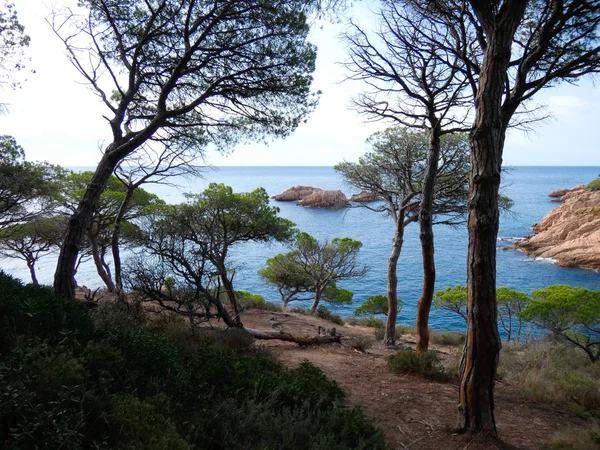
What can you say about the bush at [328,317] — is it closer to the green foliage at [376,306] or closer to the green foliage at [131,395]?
the green foliage at [376,306]

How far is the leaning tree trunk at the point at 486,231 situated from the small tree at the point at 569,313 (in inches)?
430

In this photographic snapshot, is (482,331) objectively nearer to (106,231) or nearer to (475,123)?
(475,123)

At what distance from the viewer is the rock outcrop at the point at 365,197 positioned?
42.9ft

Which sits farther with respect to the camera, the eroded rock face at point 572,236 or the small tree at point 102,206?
the eroded rock face at point 572,236

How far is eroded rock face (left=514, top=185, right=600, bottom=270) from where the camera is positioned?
116 feet

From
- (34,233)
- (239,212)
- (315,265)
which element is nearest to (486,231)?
(239,212)

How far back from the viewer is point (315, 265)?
20.5 metres

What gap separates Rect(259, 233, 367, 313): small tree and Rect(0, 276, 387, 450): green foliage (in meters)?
15.2

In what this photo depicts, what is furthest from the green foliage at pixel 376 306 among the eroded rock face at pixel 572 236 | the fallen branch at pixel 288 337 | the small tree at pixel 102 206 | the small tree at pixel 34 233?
the eroded rock face at pixel 572 236

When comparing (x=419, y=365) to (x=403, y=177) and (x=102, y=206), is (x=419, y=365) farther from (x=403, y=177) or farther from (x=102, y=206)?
(x=102, y=206)

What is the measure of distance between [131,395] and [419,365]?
5.35 m

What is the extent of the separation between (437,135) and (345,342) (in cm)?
613

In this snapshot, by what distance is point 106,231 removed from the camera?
1645cm

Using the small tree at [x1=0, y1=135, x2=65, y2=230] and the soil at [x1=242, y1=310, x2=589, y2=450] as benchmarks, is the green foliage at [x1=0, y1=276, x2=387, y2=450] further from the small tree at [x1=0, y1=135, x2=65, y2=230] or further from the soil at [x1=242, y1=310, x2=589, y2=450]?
the small tree at [x1=0, y1=135, x2=65, y2=230]
